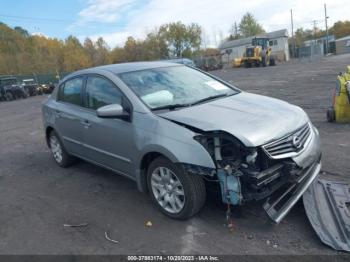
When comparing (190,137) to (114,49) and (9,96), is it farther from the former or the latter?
(114,49)

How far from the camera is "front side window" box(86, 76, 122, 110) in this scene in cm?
427

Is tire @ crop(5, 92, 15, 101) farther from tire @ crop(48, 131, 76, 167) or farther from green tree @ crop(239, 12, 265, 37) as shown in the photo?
green tree @ crop(239, 12, 265, 37)

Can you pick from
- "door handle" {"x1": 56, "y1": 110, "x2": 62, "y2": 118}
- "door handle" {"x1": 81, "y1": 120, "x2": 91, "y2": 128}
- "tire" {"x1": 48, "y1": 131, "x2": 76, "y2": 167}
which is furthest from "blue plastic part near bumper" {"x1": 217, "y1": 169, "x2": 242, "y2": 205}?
"tire" {"x1": 48, "y1": 131, "x2": 76, "y2": 167}

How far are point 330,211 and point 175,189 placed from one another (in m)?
1.59

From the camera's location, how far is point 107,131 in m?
4.29

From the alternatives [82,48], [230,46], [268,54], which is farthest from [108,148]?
[82,48]

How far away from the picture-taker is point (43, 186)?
515cm

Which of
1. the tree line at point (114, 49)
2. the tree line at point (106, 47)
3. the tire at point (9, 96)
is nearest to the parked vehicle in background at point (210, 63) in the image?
A: the tree line at point (106, 47)

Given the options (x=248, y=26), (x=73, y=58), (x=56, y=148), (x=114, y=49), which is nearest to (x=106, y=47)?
(x=114, y=49)

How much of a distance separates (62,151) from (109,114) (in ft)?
7.23

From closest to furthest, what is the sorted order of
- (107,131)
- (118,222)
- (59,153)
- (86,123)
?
(118,222) < (107,131) < (86,123) < (59,153)

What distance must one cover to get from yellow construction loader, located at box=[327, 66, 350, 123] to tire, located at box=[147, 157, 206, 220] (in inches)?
178

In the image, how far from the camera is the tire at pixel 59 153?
569 cm

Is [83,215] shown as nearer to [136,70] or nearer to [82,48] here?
[136,70]
